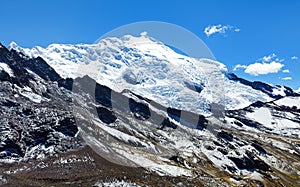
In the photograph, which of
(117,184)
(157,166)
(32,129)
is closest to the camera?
(117,184)

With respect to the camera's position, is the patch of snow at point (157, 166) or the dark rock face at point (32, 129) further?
the patch of snow at point (157, 166)

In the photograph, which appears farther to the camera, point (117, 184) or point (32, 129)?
point (32, 129)

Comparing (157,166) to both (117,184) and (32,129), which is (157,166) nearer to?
(117,184)

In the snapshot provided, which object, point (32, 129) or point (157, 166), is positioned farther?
point (157, 166)

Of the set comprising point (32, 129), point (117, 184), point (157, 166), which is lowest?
point (117, 184)

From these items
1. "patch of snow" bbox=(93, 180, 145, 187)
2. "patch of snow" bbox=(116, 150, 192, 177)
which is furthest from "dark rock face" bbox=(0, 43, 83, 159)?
"patch of snow" bbox=(93, 180, 145, 187)

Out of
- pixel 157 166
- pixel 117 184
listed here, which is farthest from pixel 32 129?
pixel 117 184

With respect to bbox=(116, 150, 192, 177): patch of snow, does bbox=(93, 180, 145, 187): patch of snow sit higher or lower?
lower

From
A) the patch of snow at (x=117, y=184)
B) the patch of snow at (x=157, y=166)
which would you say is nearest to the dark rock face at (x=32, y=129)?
the patch of snow at (x=157, y=166)

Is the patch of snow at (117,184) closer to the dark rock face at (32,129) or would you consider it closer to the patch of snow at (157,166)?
the patch of snow at (157,166)

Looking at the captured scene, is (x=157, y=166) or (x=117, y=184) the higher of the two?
(x=157, y=166)

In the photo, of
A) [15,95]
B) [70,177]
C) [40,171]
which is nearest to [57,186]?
[70,177]

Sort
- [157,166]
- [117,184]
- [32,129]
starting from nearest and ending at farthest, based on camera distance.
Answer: [117,184]
[32,129]
[157,166]

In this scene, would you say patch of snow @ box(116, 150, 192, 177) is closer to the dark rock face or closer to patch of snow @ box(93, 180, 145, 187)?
the dark rock face
